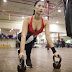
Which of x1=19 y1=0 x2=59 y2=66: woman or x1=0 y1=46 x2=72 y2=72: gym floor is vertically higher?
x1=19 y1=0 x2=59 y2=66: woman

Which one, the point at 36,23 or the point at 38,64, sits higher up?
the point at 36,23

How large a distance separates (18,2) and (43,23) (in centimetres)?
596

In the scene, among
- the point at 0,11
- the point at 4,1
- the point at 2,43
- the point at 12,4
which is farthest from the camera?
the point at 2,43

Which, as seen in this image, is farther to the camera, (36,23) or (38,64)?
(38,64)

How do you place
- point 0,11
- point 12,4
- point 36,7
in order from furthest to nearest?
point 0,11
point 12,4
point 36,7

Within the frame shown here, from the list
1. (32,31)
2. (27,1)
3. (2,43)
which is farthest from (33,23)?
(2,43)

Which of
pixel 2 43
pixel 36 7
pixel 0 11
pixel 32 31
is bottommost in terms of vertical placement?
pixel 2 43

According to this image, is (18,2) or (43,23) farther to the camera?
(18,2)

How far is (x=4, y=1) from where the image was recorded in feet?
21.1

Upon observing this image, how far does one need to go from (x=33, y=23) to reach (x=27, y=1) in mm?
5769

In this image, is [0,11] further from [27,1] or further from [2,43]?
[2,43]

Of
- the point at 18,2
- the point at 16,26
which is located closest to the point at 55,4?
the point at 18,2

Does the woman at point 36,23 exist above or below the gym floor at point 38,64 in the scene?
above

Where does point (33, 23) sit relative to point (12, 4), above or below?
below
